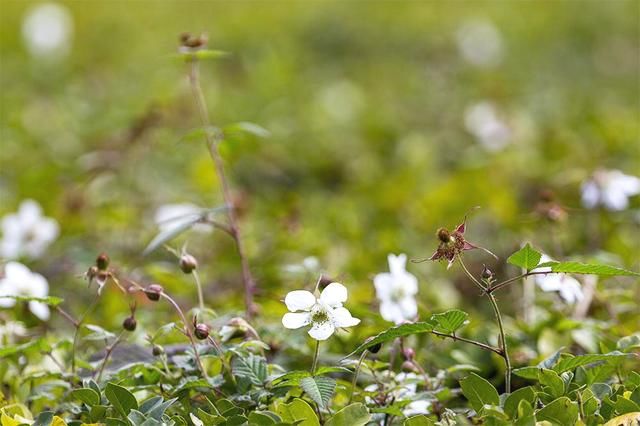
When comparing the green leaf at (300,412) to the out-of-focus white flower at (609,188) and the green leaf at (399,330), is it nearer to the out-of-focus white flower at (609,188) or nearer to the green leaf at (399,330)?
the green leaf at (399,330)

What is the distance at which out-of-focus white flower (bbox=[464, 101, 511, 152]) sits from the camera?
13.6 ft

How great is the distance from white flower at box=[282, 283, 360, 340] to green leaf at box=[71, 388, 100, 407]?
1.00 ft

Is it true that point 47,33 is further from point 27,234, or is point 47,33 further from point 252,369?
point 252,369

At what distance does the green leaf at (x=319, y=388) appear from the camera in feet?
4.54

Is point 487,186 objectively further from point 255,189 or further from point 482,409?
point 482,409

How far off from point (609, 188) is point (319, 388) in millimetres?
1394

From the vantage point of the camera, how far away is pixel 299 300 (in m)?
1.55

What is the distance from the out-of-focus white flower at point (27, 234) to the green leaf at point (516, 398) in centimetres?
175

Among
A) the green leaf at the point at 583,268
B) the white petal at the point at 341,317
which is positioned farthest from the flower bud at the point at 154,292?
the green leaf at the point at 583,268

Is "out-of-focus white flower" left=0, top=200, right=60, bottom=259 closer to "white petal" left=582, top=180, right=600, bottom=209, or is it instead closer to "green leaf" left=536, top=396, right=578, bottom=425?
"white petal" left=582, top=180, right=600, bottom=209

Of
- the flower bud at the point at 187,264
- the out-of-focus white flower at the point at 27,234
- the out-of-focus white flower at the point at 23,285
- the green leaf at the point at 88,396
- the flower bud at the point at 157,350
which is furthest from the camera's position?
the out-of-focus white flower at the point at 27,234

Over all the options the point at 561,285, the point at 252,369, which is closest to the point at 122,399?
the point at 252,369

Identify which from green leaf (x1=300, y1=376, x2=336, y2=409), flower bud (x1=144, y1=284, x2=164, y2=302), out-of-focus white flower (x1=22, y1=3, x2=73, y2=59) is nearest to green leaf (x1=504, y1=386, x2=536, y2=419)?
green leaf (x1=300, y1=376, x2=336, y2=409)

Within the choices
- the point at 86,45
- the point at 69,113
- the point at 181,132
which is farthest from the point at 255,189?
the point at 86,45
